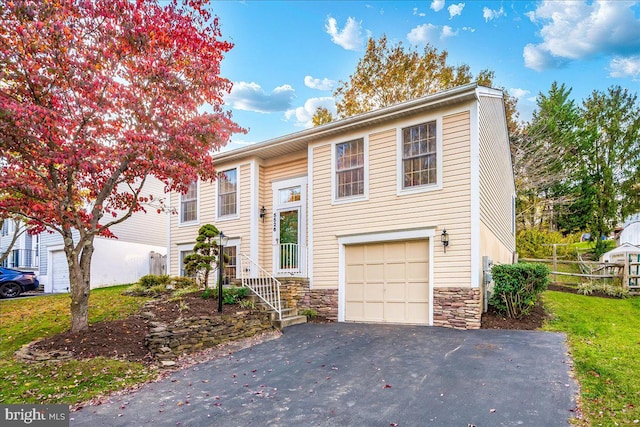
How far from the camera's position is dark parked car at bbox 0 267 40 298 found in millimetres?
15250

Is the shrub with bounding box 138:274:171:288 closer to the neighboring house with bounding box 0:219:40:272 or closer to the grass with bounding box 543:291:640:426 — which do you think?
the grass with bounding box 543:291:640:426

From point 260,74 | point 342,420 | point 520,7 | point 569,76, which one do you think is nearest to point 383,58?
point 520,7

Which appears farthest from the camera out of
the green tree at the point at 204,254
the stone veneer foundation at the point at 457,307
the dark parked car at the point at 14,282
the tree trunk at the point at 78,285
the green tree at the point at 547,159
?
the green tree at the point at 547,159

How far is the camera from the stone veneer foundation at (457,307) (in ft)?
25.7

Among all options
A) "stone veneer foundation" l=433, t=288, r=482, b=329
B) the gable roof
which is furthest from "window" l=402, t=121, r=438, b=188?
"stone veneer foundation" l=433, t=288, r=482, b=329

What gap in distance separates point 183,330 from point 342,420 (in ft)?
14.0

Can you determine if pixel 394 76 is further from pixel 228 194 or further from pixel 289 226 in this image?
pixel 289 226

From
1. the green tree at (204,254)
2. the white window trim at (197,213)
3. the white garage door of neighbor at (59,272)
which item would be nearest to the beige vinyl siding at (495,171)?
the green tree at (204,254)

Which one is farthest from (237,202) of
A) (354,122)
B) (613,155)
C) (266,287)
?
(613,155)

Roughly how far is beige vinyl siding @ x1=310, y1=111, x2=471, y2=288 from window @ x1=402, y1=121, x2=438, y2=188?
0.24 meters

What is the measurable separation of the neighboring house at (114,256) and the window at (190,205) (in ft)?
12.2

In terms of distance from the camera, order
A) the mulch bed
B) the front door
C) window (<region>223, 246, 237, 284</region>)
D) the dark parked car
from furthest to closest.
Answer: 1. the dark parked car
2. window (<region>223, 246, 237, 284</region>)
3. the front door
4. the mulch bed

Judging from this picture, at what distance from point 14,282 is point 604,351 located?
19722mm

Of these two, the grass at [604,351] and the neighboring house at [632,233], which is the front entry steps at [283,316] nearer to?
the grass at [604,351]
